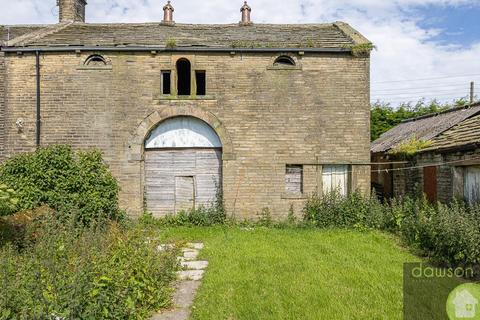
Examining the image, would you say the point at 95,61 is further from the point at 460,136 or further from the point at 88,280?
the point at 460,136

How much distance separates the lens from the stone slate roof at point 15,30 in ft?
52.0

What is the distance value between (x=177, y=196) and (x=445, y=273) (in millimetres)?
8619

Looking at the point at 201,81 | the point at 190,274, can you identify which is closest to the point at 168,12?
the point at 201,81

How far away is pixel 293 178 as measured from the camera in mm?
13703

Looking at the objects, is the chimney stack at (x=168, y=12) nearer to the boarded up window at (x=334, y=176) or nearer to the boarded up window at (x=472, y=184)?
the boarded up window at (x=334, y=176)

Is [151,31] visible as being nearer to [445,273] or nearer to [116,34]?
[116,34]

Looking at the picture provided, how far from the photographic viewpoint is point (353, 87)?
13625 millimetres

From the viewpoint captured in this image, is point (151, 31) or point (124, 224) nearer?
point (124, 224)

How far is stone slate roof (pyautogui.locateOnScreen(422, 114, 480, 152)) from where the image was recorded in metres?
11.1

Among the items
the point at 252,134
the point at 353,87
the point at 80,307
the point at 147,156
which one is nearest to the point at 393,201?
the point at 353,87

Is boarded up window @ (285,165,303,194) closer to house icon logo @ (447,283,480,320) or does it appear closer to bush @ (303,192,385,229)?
bush @ (303,192,385,229)

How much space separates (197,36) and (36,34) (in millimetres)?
5599

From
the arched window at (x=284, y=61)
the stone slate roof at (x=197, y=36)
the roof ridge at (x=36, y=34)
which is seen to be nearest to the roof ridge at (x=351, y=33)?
the stone slate roof at (x=197, y=36)

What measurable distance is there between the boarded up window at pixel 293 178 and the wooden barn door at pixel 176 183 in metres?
2.31
